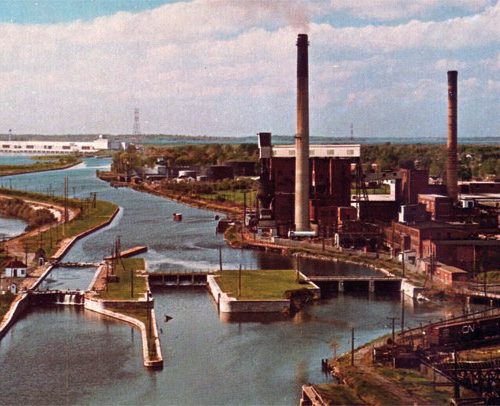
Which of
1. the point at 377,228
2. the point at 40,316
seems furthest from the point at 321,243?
the point at 40,316

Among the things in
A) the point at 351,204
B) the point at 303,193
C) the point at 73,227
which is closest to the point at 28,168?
the point at 73,227

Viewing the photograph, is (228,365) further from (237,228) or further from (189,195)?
(189,195)

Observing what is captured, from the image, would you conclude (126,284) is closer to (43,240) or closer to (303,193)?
(43,240)

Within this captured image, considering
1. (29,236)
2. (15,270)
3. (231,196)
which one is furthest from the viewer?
(231,196)

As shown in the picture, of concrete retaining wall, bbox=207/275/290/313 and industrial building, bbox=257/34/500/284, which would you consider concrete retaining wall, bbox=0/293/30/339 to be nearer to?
concrete retaining wall, bbox=207/275/290/313

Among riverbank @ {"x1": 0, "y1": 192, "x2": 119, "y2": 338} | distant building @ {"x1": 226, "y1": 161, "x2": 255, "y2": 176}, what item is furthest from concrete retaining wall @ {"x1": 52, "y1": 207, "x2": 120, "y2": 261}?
distant building @ {"x1": 226, "y1": 161, "x2": 255, "y2": 176}

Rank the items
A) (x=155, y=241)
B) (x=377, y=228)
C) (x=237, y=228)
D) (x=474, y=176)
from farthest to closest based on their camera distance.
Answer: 1. (x=474, y=176)
2. (x=237, y=228)
3. (x=155, y=241)
4. (x=377, y=228)
